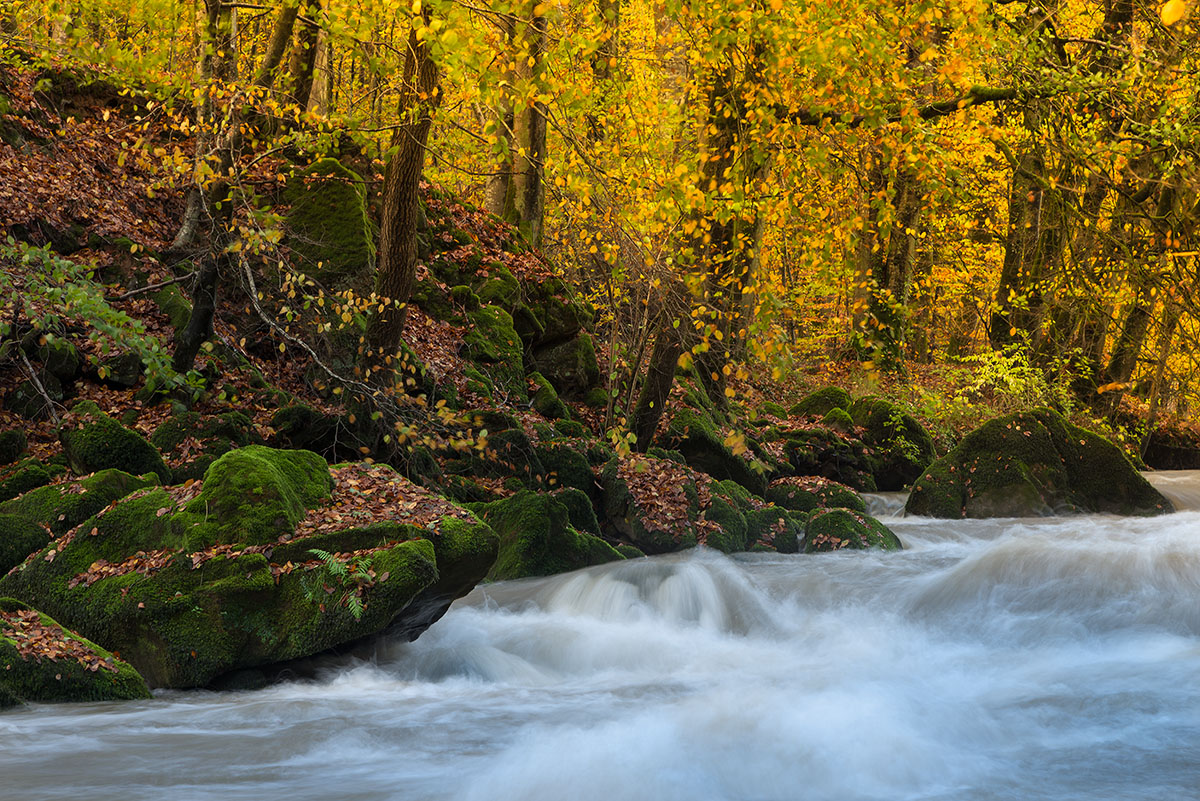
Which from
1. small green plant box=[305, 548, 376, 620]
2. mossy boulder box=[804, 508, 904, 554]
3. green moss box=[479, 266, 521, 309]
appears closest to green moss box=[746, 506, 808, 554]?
mossy boulder box=[804, 508, 904, 554]

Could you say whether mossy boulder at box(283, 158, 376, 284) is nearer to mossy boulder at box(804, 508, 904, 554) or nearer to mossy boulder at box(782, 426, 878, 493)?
mossy boulder at box(804, 508, 904, 554)

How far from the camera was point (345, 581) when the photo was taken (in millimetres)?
6258

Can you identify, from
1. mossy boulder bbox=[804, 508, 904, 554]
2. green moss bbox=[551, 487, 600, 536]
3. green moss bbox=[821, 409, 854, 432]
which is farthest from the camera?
green moss bbox=[821, 409, 854, 432]

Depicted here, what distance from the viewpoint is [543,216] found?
58.3 feet

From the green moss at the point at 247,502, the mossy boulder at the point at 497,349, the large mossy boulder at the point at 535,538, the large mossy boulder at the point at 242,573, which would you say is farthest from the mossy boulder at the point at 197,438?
the mossy boulder at the point at 497,349

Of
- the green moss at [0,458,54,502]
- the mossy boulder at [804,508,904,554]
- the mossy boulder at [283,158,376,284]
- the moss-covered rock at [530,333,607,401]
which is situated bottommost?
the mossy boulder at [804,508,904,554]

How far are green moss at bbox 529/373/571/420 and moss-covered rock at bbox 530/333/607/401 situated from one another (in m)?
0.72

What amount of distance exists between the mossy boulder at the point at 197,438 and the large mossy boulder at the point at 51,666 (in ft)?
8.32

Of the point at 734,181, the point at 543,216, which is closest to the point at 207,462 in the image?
the point at 734,181

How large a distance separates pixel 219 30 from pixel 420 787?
22.1 feet

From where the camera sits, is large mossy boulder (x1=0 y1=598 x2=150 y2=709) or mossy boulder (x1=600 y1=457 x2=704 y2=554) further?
mossy boulder (x1=600 y1=457 x2=704 y2=554)

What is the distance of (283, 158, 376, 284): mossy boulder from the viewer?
11.6 metres

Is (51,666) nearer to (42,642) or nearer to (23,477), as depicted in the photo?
(42,642)

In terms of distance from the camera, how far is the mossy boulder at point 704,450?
13.2m
